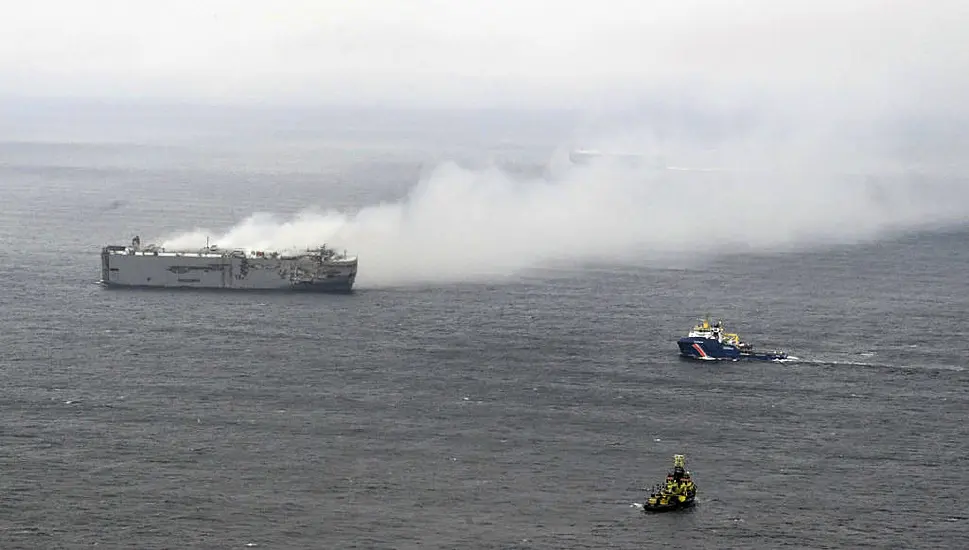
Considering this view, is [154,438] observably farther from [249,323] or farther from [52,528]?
[249,323]

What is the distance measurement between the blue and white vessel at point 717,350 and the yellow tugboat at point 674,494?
41.0m

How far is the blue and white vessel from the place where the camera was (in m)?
136

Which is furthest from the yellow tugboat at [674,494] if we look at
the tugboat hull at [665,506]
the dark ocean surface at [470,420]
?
the dark ocean surface at [470,420]

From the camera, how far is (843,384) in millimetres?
127000

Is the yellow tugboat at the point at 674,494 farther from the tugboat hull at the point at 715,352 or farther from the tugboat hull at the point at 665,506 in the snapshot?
the tugboat hull at the point at 715,352

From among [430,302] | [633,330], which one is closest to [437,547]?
[633,330]

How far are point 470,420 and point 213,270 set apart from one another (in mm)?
76973

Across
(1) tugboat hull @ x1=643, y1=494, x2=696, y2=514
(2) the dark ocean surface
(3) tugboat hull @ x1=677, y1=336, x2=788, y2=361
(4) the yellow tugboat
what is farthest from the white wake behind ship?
(1) tugboat hull @ x1=643, y1=494, x2=696, y2=514

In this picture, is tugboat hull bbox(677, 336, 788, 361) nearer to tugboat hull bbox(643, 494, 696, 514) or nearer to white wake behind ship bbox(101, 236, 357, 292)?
tugboat hull bbox(643, 494, 696, 514)

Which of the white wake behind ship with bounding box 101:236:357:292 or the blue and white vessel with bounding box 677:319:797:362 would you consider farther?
the white wake behind ship with bounding box 101:236:357:292

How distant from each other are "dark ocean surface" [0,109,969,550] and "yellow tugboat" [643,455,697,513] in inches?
38.6

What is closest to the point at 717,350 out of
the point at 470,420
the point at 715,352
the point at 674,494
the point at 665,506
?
the point at 715,352

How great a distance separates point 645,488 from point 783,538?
41.4ft

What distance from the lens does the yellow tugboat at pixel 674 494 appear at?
306 ft
